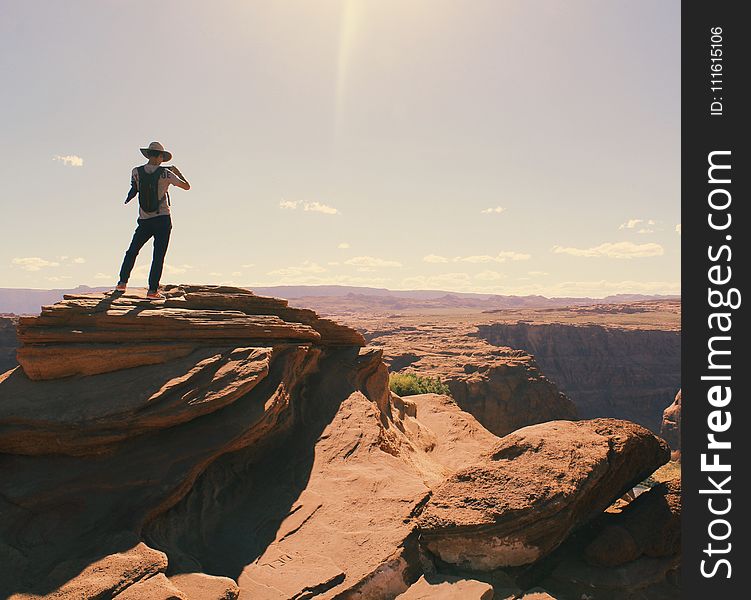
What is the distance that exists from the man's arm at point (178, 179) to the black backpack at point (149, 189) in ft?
0.66

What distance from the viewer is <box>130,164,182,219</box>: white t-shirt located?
8586 millimetres

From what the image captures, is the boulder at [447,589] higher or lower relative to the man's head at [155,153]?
lower

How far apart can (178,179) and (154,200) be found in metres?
0.54

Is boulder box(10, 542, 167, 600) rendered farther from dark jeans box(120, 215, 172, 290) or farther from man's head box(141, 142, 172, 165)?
man's head box(141, 142, 172, 165)

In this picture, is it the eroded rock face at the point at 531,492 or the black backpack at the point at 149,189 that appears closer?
the eroded rock face at the point at 531,492

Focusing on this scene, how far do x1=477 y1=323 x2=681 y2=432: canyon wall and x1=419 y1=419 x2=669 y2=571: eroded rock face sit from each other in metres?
56.2

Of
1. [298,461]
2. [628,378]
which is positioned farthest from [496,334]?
[298,461]

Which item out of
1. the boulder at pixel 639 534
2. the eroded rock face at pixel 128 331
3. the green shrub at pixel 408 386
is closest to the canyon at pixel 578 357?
the green shrub at pixel 408 386

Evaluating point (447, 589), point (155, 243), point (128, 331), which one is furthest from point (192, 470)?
point (155, 243)

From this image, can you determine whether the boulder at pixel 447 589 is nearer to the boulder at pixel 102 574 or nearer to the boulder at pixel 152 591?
the boulder at pixel 152 591

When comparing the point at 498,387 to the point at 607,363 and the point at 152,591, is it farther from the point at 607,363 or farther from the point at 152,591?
the point at 607,363

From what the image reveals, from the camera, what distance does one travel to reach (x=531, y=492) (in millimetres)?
6570

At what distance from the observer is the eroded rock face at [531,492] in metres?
6.30
